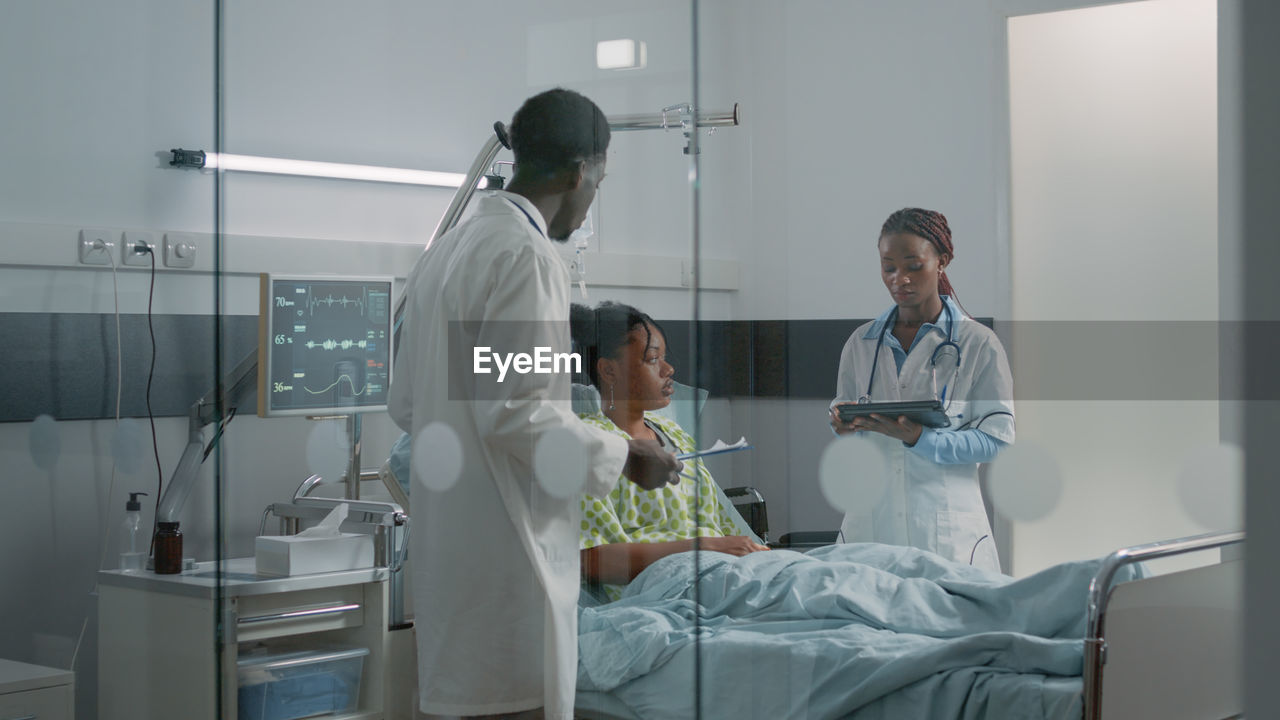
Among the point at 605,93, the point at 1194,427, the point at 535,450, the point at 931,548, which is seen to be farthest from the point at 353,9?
the point at 1194,427

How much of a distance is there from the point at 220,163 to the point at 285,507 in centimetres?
69

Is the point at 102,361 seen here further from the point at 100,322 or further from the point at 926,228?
the point at 926,228

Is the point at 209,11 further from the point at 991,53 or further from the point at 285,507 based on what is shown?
the point at 991,53

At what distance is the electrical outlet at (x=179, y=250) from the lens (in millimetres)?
2037

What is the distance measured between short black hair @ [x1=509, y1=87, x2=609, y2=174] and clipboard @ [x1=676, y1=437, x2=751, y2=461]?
46cm

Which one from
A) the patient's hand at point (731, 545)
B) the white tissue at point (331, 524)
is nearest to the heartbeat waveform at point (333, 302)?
the white tissue at point (331, 524)

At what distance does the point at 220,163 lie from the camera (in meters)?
2.00

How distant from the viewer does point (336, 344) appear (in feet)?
6.01

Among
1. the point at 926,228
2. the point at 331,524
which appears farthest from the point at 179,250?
the point at 926,228

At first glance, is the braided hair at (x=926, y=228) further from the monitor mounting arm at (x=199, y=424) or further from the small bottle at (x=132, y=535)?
the small bottle at (x=132, y=535)

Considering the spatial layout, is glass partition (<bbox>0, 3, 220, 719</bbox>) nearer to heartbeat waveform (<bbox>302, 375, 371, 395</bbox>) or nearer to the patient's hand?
heartbeat waveform (<bbox>302, 375, 371, 395</bbox>)

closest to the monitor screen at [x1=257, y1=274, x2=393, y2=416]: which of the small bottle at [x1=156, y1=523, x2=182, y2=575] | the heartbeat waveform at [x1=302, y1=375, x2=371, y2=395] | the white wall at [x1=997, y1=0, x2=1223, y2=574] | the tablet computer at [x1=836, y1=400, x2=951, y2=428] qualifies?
the heartbeat waveform at [x1=302, y1=375, x2=371, y2=395]

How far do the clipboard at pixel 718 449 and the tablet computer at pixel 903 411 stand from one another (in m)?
0.62

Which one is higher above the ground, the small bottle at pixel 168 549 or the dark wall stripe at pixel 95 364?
the dark wall stripe at pixel 95 364
